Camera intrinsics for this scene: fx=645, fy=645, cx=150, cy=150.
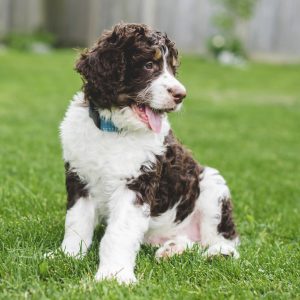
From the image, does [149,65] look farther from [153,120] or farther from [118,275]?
[118,275]

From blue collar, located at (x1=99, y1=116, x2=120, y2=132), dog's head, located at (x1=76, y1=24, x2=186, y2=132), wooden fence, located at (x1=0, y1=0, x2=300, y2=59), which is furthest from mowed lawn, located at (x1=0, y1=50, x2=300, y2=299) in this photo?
wooden fence, located at (x1=0, y1=0, x2=300, y2=59)

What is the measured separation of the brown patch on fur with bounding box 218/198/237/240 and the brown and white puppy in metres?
0.34

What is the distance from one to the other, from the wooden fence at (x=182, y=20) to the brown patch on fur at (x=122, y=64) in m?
13.8

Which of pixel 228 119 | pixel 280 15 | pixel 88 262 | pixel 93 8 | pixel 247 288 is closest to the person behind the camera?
pixel 247 288

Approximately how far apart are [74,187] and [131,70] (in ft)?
Result: 2.64

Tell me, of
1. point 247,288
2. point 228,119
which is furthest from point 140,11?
point 247,288

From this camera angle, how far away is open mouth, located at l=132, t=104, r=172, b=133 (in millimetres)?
3859

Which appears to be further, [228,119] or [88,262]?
[228,119]

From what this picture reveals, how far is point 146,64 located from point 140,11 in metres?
14.1

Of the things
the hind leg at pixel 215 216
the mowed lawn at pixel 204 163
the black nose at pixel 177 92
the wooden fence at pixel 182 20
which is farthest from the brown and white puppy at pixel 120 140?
the wooden fence at pixel 182 20

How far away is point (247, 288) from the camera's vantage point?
3.45 m

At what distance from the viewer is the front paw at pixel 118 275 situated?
346 cm

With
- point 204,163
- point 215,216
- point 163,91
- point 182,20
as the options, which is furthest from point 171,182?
point 182,20

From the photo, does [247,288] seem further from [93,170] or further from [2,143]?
[2,143]
